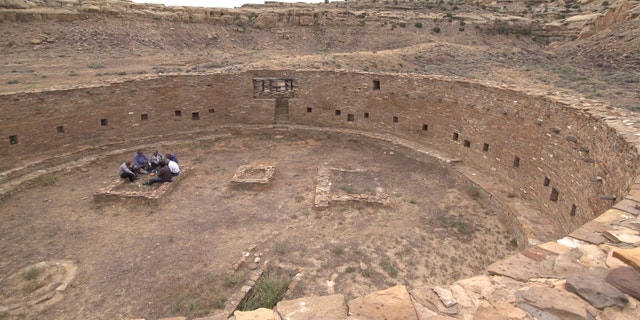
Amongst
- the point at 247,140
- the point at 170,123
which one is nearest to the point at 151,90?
the point at 170,123

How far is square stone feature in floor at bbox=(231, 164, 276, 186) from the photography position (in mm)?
11602

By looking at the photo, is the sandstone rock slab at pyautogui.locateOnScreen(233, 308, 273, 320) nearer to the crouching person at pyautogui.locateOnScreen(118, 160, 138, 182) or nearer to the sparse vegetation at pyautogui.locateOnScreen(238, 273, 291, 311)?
the sparse vegetation at pyautogui.locateOnScreen(238, 273, 291, 311)

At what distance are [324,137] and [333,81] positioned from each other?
2350 millimetres

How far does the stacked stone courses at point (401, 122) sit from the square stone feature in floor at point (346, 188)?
9.75ft

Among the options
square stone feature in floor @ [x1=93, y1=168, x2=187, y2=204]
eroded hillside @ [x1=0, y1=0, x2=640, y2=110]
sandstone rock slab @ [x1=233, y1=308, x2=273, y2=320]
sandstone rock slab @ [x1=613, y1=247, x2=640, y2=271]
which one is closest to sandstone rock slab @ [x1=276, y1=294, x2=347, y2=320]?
sandstone rock slab @ [x1=233, y1=308, x2=273, y2=320]

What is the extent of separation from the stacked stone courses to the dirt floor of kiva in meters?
1.21

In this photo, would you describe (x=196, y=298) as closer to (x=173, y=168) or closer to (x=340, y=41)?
(x=173, y=168)

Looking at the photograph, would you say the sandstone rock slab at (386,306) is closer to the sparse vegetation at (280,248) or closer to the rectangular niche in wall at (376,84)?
the sparse vegetation at (280,248)

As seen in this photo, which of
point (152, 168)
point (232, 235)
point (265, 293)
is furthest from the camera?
point (152, 168)

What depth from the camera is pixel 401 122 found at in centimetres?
1489

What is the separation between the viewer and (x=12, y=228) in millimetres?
9438

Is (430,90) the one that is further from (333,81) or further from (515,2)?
(515,2)

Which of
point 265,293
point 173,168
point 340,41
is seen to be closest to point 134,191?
point 173,168

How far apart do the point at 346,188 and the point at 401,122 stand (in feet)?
16.1
